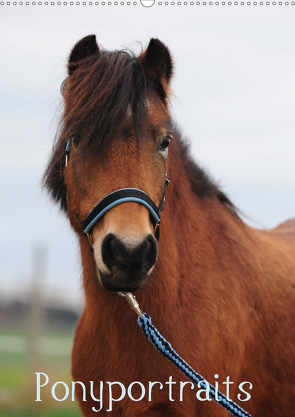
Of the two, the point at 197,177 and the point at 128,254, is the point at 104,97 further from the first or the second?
the point at 197,177

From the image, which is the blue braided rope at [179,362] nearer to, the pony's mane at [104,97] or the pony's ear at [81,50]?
the pony's mane at [104,97]

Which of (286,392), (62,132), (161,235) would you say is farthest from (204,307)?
(62,132)

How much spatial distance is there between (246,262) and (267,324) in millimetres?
533

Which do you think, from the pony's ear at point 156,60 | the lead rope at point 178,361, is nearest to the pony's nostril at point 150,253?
the lead rope at point 178,361

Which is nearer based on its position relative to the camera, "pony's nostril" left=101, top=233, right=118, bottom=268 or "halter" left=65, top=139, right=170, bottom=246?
"pony's nostril" left=101, top=233, right=118, bottom=268

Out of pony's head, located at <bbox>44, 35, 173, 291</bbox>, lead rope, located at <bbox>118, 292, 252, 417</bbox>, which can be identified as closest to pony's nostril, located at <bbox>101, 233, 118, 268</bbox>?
pony's head, located at <bbox>44, 35, 173, 291</bbox>

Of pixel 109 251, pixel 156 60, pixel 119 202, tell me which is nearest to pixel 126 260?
pixel 109 251

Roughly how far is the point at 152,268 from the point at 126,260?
23 centimetres

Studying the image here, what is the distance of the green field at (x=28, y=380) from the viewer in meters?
7.03

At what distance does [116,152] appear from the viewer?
108 inches

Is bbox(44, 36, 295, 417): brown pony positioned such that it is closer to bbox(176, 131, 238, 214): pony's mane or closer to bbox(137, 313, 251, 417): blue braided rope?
bbox(176, 131, 238, 214): pony's mane

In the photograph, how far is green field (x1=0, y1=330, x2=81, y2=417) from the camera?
7.03 meters

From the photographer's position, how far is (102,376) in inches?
127

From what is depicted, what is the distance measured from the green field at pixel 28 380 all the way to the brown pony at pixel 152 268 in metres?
3.98
